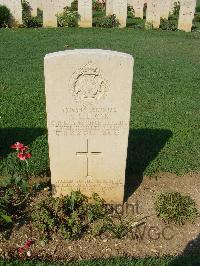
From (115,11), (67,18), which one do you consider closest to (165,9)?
(115,11)

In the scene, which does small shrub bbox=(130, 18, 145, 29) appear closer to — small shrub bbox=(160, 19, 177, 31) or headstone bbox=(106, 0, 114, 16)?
small shrub bbox=(160, 19, 177, 31)

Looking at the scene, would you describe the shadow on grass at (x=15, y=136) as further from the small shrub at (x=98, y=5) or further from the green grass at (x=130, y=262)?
the small shrub at (x=98, y=5)

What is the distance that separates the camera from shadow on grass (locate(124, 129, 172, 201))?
18.6 feet

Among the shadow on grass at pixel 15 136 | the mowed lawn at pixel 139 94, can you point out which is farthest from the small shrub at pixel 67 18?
the shadow on grass at pixel 15 136

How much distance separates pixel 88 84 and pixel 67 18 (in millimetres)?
11594

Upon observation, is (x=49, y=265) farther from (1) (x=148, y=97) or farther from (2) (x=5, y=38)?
(2) (x=5, y=38)

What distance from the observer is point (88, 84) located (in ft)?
14.2

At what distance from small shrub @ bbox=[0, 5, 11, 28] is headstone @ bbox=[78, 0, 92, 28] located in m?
2.75

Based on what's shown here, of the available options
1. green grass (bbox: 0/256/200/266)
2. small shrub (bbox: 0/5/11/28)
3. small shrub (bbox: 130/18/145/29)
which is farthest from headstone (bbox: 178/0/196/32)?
green grass (bbox: 0/256/200/266)

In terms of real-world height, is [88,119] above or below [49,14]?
below

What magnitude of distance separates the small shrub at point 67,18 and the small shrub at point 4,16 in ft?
6.33

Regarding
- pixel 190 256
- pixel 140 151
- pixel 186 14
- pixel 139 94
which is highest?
pixel 186 14

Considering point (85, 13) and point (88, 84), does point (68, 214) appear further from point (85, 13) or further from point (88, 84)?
point (85, 13)

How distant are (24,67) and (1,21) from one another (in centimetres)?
576
